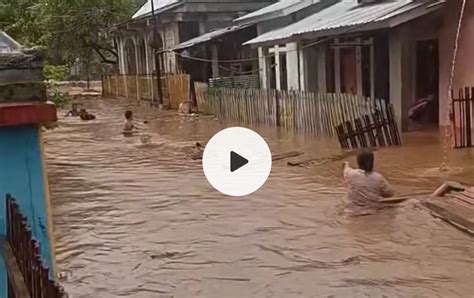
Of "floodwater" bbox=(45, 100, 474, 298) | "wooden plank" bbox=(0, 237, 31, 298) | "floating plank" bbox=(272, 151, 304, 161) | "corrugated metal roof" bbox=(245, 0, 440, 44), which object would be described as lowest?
"floodwater" bbox=(45, 100, 474, 298)

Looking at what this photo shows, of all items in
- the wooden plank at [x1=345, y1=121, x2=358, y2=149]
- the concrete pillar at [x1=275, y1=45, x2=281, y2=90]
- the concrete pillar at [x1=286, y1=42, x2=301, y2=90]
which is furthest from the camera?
the concrete pillar at [x1=275, y1=45, x2=281, y2=90]

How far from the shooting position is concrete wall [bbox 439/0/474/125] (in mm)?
15742

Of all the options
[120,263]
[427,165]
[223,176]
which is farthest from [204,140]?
[120,263]

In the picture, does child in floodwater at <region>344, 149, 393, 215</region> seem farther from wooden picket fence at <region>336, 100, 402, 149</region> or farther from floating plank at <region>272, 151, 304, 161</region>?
wooden picket fence at <region>336, 100, 402, 149</region>

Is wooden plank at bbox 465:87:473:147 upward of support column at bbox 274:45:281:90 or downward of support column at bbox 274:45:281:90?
downward

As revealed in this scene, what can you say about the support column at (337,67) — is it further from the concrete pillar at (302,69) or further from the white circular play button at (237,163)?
the white circular play button at (237,163)

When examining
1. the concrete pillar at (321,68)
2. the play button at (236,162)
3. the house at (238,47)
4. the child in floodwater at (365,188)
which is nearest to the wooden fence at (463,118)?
the play button at (236,162)

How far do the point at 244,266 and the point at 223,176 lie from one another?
224 inches

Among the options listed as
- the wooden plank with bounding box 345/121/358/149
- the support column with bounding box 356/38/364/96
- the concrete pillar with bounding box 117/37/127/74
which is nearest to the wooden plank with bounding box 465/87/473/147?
the wooden plank with bounding box 345/121/358/149

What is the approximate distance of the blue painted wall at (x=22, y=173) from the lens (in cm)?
403

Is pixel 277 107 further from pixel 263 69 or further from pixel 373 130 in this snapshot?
pixel 263 69

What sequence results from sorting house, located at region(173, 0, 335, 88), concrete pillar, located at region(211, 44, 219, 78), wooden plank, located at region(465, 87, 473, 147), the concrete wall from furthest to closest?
1. concrete pillar, located at region(211, 44, 219, 78)
2. house, located at region(173, 0, 335, 88)
3. the concrete wall
4. wooden plank, located at region(465, 87, 473, 147)

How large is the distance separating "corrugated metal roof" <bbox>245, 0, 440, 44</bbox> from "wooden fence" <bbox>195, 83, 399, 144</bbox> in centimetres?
159

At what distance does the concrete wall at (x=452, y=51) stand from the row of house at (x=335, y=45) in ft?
0.07
